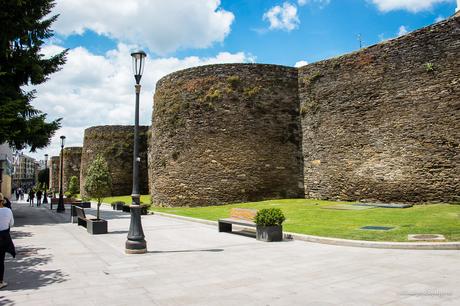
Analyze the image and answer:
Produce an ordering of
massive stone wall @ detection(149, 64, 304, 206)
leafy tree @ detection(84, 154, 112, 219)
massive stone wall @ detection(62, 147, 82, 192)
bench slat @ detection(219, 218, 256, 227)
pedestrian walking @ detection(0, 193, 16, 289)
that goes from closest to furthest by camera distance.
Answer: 1. pedestrian walking @ detection(0, 193, 16, 289)
2. bench slat @ detection(219, 218, 256, 227)
3. leafy tree @ detection(84, 154, 112, 219)
4. massive stone wall @ detection(149, 64, 304, 206)
5. massive stone wall @ detection(62, 147, 82, 192)

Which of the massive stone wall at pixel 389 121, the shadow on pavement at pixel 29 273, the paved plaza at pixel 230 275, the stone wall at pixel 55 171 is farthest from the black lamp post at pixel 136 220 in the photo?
the stone wall at pixel 55 171

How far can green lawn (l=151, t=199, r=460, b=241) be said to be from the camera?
10492 mm

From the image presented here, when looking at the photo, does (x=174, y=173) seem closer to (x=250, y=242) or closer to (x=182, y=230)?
(x=182, y=230)

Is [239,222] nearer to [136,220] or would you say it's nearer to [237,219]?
[237,219]

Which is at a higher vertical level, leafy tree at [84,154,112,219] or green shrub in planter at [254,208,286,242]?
leafy tree at [84,154,112,219]

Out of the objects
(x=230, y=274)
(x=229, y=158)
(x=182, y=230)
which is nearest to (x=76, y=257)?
(x=230, y=274)

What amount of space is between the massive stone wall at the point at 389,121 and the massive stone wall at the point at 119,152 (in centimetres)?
2272

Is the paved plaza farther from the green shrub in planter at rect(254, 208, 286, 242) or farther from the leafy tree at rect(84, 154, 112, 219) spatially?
the leafy tree at rect(84, 154, 112, 219)

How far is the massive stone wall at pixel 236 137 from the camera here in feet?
72.8

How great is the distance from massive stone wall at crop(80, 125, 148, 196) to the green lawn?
24.0 meters

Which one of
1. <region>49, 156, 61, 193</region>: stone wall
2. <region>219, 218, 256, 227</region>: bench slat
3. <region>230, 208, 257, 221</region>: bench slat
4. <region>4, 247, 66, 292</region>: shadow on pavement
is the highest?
<region>49, 156, 61, 193</region>: stone wall

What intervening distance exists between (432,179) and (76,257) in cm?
1384

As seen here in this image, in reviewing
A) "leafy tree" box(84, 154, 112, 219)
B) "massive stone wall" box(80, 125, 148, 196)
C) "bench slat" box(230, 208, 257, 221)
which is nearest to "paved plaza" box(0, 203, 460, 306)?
"bench slat" box(230, 208, 257, 221)

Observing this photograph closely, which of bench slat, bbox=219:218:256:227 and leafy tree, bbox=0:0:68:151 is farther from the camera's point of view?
leafy tree, bbox=0:0:68:151
